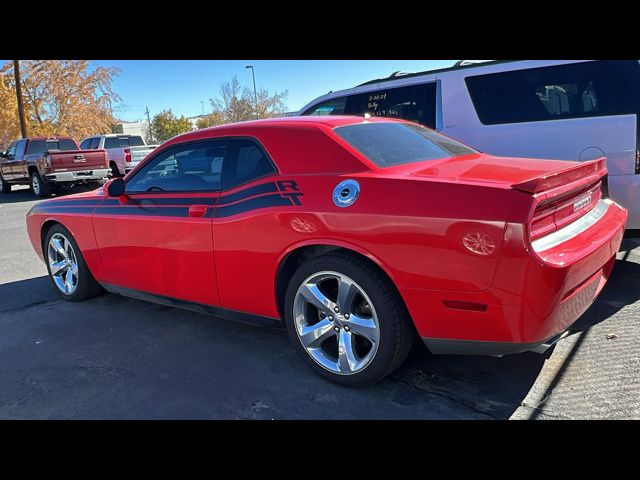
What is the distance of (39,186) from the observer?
597 inches

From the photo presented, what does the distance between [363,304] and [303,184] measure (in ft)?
2.55

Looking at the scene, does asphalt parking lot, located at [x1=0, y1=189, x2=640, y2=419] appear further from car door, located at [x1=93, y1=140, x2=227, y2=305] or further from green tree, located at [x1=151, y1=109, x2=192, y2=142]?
green tree, located at [x1=151, y1=109, x2=192, y2=142]

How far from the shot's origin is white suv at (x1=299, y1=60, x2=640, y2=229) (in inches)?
170

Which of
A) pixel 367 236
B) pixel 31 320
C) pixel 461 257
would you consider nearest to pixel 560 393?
pixel 461 257

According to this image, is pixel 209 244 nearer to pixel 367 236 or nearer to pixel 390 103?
pixel 367 236

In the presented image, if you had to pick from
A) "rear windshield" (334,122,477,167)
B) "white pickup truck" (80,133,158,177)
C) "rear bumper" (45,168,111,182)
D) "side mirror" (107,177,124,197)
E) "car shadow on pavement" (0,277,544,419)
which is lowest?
"car shadow on pavement" (0,277,544,419)

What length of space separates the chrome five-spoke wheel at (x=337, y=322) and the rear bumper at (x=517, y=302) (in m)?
0.31

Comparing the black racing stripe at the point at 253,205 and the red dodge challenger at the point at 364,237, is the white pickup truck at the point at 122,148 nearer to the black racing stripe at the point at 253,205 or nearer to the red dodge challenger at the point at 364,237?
the red dodge challenger at the point at 364,237

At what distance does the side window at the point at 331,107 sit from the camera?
6453mm

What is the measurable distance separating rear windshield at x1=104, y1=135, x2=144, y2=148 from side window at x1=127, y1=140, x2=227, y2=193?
49.1ft

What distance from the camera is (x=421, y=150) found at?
3.37 m

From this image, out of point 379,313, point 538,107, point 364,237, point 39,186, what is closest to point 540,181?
point 364,237

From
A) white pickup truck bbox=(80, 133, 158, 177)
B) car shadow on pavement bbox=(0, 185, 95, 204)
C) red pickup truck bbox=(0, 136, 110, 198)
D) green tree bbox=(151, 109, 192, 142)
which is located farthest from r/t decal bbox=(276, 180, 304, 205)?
green tree bbox=(151, 109, 192, 142)

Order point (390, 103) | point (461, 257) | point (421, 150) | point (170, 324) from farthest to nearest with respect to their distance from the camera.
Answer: point (390, 103) → point (170, 324) → point (421, 150) → point (461, 257)
